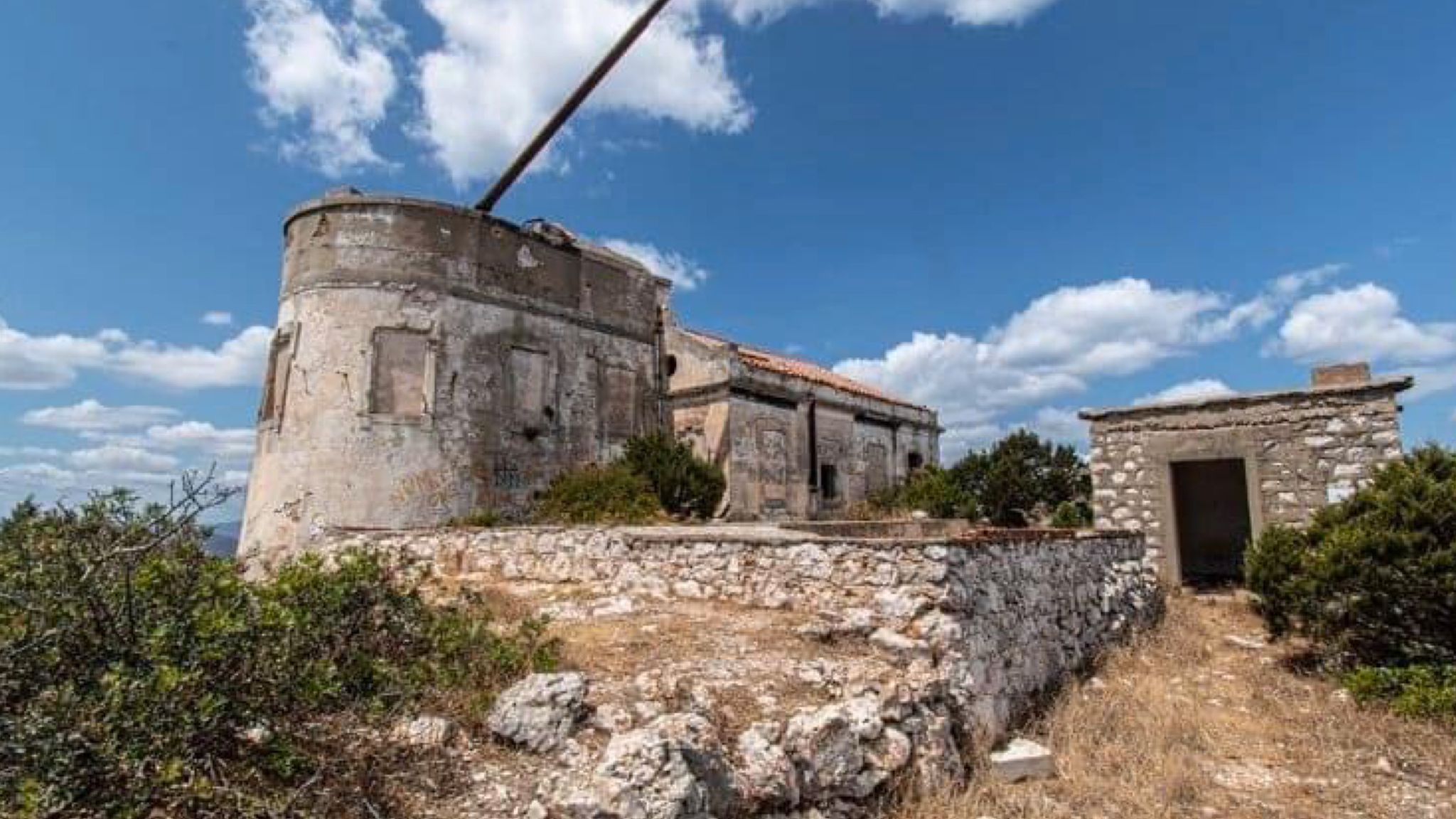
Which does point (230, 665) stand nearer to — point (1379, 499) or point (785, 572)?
point (785, 572)

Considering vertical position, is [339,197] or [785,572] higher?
[339,197]

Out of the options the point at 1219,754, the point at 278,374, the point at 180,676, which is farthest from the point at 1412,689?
the point at 278,374

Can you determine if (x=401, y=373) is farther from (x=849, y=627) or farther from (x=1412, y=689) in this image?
(x=1412, y=689)

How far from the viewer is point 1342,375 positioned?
11125 mm

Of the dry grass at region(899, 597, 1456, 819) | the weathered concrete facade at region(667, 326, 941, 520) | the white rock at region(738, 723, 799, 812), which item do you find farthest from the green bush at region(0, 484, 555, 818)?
the weathered concrete facade at region(667, 326, 941, 520)

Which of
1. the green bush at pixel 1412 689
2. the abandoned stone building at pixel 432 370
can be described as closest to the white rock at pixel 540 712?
the green bush at pixel 1412 689

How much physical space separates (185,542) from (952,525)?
779cm

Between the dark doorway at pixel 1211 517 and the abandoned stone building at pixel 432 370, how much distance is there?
8945 mm

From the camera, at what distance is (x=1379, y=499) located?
8594 mm

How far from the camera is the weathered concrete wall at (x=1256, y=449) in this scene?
10.6 m

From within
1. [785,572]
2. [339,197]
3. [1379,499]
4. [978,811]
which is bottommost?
[978,811]

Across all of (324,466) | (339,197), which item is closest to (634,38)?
(339,197)

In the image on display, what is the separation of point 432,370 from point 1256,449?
43.5 feet

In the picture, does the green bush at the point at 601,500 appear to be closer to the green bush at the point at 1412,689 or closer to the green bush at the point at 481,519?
the green bush at the point at 481,519
